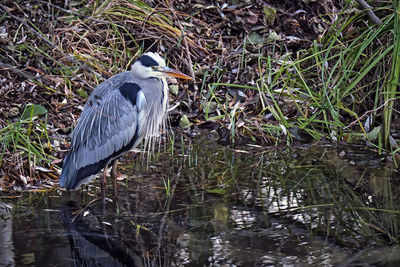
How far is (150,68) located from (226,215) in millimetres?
1407

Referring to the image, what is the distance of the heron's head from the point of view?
16.6 ft

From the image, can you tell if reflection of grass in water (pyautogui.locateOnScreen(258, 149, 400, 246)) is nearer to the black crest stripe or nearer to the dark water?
the dark water

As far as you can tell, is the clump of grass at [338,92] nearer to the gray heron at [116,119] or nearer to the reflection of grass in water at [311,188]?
the reflection of grass in water at [311,188]

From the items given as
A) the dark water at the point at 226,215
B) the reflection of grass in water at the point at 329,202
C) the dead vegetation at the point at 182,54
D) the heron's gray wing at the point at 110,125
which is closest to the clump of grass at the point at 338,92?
the dead vegetation at the point at 182,54

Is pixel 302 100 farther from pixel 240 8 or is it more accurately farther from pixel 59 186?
pixel 59 186

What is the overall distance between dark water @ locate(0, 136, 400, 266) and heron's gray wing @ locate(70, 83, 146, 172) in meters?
0.32

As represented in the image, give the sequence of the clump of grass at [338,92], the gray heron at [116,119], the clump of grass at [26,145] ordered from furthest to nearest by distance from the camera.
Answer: the clump of grass at [338,92] → the clump of grass at [26,145] → the gray heron at [116,119]

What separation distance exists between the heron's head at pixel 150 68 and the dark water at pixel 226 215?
80 centimetres

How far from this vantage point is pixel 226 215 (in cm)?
435

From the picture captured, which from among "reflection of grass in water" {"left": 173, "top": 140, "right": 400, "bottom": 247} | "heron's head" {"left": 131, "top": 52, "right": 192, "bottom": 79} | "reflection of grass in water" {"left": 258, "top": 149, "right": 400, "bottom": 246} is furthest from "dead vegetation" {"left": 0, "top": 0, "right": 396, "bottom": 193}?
"heron's head" {"left": 131, "top": 52, "right": 192, "bottom": 79}

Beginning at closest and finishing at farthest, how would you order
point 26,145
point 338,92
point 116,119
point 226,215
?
point 226,215 < point 116,119 < point 26,145 < point 338,92

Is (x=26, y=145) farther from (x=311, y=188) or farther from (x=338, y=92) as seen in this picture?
(x=338, y=92)

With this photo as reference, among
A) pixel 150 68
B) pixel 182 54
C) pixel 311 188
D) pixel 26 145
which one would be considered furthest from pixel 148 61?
pixel 182 54

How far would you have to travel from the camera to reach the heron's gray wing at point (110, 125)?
5035 mm
